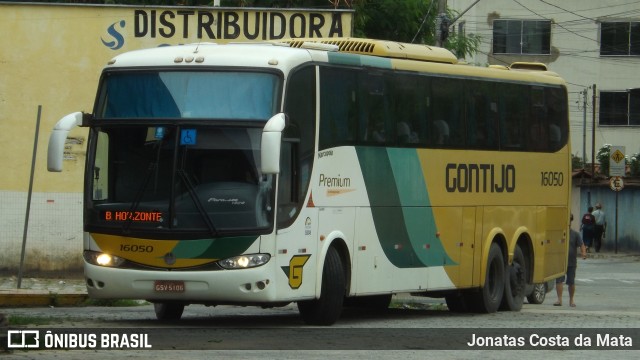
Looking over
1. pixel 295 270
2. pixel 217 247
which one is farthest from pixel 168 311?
pixel 217 247

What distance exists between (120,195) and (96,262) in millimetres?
807

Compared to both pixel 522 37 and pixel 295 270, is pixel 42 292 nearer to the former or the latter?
pixel 295 270

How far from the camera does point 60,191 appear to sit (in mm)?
28016

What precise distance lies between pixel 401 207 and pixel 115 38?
11.4 meters

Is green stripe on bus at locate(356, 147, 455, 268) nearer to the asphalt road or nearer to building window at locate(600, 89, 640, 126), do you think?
the asphalt road

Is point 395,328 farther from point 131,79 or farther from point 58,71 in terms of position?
point 58,71

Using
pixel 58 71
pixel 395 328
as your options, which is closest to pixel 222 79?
pixel 395 328

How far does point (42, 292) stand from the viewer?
74.1ft

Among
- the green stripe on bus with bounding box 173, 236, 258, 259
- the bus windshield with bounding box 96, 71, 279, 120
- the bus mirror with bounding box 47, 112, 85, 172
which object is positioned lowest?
the green stripe on bus with bounding box 173, 236, 258, 259

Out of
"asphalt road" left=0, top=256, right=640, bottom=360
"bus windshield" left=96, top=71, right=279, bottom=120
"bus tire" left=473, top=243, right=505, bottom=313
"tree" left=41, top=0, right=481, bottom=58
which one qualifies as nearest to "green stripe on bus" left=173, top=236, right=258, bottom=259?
"asphalt road" left=0, top=256, right=640, bottom=360

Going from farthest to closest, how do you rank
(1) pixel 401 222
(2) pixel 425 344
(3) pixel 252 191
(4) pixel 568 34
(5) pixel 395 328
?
(4) pixel 568 34
(1) pixel 401 222
(5) pixel 395 328
(3) pixel 252 191
(2) pixel 425 344

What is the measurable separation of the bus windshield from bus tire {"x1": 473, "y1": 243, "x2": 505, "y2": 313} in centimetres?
643

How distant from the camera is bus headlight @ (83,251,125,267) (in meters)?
15.5

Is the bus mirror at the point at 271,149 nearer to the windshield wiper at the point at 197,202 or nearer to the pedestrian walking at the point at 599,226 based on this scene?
the windshield wiper at the point at 197,202
